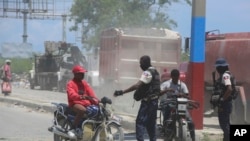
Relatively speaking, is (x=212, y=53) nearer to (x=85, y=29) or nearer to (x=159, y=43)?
(x=159, y=43)

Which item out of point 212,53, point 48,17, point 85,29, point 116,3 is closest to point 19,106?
point 212,53

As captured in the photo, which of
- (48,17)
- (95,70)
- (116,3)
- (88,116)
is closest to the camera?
(88,116)

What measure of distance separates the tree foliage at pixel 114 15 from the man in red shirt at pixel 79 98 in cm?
3904

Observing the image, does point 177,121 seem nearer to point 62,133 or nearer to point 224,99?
point 224,99

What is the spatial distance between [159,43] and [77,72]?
1441cm

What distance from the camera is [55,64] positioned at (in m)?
43.4

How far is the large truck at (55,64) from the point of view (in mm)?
39469

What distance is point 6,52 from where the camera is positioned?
97.0 metres

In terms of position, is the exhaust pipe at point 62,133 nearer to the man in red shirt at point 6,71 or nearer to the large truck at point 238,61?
the large truck at point 238,61

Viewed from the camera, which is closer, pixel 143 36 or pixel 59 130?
pixel 59 130

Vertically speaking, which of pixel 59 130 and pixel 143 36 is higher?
pixel 143 36

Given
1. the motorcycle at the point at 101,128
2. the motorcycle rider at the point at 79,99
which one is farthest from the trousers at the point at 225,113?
the motorcycle rider at the point at 79,99

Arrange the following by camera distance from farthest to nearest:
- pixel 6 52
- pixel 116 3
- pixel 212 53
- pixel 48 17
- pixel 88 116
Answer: pixel 6 52
pixel 48 17
pixel 116 3
pixel 212 53
pixel 88 116

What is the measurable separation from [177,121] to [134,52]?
44.3 ft
